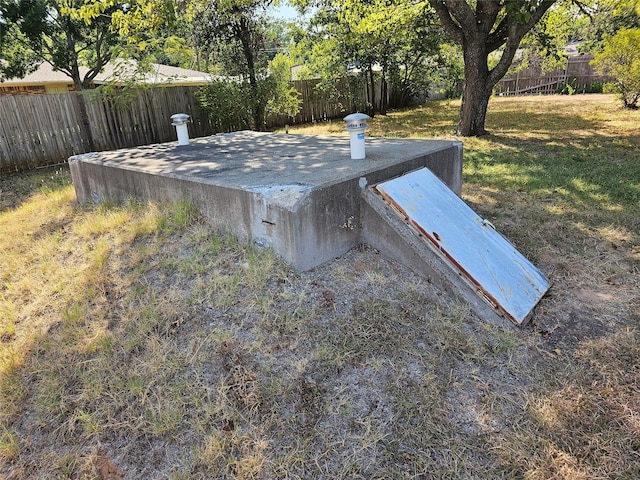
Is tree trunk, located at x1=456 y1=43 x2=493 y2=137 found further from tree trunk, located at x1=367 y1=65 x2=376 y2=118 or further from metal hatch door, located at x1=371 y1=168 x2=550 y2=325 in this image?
metal hatch door, located at x1=371 y1=168 x2=550 y2=325

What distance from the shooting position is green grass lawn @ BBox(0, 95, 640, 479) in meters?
1.97

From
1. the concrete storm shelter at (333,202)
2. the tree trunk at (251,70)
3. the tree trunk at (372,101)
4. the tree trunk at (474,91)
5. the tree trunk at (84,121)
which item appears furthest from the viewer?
the tree trunk at (372,101)

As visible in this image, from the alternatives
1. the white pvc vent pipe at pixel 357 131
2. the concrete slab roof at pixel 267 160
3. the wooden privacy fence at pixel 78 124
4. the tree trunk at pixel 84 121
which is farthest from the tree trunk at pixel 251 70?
the white pvc vent pipe at pixel 357 131

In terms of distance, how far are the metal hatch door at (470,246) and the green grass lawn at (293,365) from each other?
0.58ft

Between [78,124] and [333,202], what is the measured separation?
765 cm

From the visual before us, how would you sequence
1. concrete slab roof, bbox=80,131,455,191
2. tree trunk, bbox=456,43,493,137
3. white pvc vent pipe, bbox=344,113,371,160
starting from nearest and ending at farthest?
concrete slab roof, bbox=80,131,455,191, white pvc vent pipe, bbox=344,113,371,160, tree trunk, bbox=456,43,493,137

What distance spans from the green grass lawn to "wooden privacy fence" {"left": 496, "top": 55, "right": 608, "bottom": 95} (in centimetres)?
2106

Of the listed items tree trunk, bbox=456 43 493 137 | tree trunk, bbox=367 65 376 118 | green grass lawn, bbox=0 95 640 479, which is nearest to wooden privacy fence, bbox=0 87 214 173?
green grass lawn, bbox=0 95 640 479

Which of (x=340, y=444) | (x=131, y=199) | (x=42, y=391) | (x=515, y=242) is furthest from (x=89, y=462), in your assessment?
(x=515, y=242)

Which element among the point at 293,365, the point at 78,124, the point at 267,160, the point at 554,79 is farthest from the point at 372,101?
the point at 293,365

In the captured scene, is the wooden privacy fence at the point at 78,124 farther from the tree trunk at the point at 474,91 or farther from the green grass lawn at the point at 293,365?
the tree trunk at the point at 474,91

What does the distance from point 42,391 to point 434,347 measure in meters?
2.27

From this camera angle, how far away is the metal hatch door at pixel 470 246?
291 cm

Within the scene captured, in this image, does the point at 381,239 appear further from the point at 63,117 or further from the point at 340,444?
the point at 63,117
